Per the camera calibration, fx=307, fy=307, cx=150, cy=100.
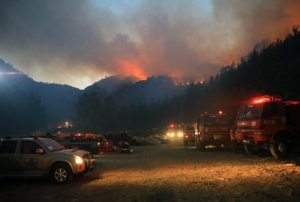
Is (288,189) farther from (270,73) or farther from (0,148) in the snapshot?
(270,73)

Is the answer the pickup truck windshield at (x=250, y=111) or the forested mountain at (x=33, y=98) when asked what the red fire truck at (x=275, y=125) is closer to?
the pickup truck windshield at (x=250, y=111)

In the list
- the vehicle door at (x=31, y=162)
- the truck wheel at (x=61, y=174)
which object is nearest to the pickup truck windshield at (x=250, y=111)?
the truck wheel at (x=61, y=174)

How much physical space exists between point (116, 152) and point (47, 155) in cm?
1431

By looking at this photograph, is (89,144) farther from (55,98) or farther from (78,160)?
(55,98)

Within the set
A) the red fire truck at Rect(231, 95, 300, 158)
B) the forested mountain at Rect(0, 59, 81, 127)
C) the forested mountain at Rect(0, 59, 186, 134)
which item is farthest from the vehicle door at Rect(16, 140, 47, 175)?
the forested mountain at Rect(0, 59, 81, 127)

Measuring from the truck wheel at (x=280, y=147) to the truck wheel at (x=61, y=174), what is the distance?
10.2m

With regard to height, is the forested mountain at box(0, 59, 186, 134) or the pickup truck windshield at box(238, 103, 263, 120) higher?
the forested mountain at box(0, 59, 186, 134)

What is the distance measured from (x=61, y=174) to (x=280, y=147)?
10.7m

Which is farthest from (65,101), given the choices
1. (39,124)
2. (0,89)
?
(0,89)

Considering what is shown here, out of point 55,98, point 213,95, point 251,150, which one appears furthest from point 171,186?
point 55,98

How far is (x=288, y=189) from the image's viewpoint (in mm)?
8375

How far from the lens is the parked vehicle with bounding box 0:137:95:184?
34.6ft

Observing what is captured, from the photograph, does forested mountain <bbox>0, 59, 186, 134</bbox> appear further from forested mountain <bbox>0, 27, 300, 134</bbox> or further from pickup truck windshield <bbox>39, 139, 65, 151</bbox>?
pickup truck windshield <bbox>39, 139, 65, 151</bbox>

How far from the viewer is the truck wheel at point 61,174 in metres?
10.5
